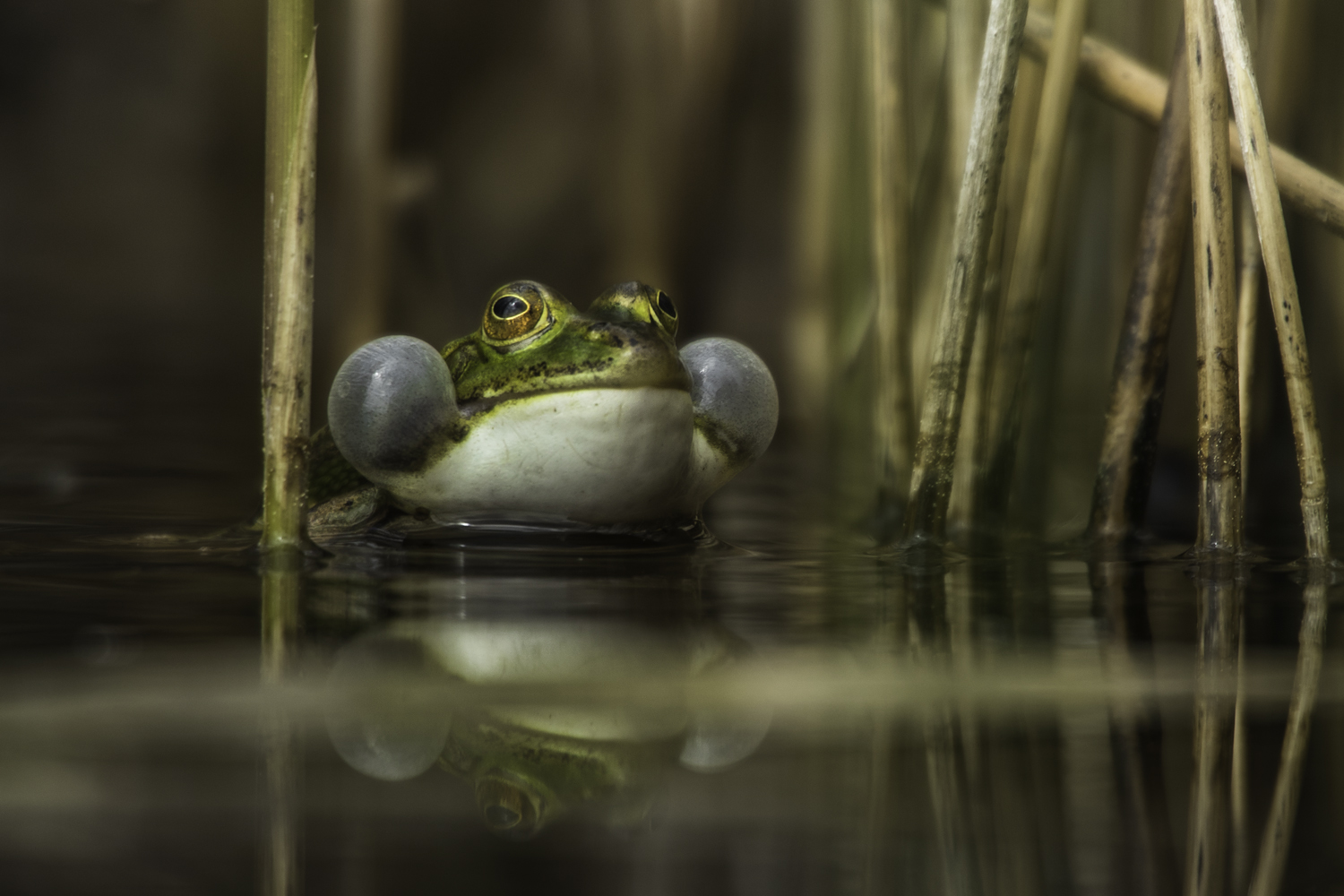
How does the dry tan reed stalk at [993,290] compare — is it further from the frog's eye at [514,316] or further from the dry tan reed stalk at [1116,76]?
the frog's eye at [514,316]

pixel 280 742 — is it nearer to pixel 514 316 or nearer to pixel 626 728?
pixel 626 728

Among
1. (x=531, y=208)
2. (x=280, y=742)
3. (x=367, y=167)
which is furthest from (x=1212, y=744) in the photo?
(x=531, y=208)

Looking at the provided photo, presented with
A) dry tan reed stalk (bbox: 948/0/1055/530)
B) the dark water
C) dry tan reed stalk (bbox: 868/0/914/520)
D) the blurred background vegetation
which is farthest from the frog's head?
the blurred background vegetation

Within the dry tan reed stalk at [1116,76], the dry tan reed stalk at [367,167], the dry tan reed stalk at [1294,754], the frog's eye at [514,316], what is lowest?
the dry tan reed stalk at [1294,754]

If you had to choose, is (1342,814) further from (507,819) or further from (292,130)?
(292,130)

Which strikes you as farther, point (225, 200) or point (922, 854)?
point (225, 200)

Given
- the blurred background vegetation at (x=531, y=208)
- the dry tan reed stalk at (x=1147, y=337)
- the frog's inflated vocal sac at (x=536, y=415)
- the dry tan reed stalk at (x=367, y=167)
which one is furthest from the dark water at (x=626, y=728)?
the dry tan reed stalk at (x=367, y=167)

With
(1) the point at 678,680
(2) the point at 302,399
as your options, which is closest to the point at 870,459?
(2) the point at 302,399
